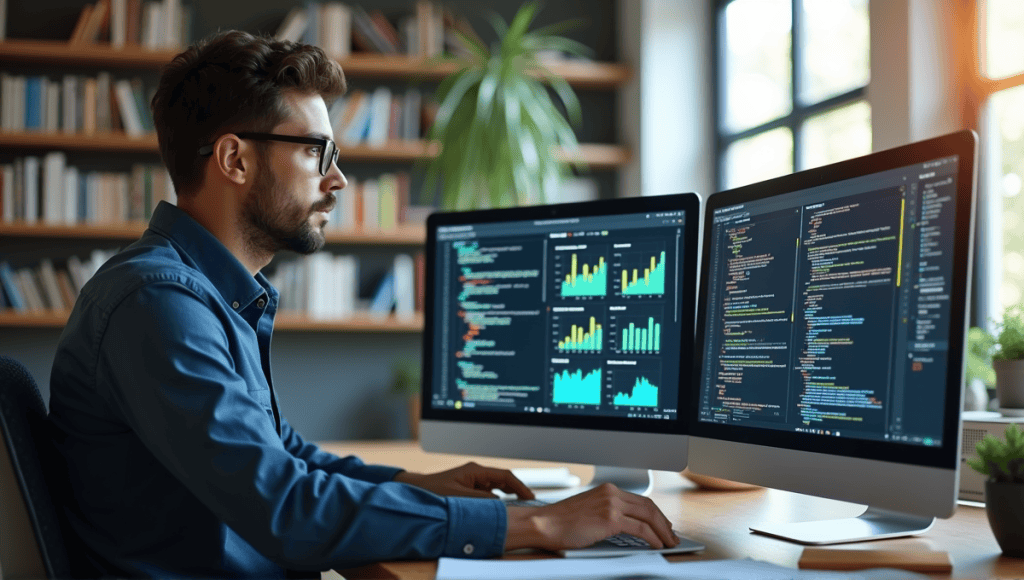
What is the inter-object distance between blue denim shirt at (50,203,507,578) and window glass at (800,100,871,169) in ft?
8.48

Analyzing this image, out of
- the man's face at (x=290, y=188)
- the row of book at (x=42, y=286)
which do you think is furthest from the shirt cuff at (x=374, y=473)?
the row of book at (x=42, y=286)

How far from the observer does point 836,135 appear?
11.0ft

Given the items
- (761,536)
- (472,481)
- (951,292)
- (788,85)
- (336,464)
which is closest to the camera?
(951,292)

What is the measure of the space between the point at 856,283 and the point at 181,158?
1.03 metres

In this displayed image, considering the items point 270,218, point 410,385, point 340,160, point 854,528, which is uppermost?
point 340,160

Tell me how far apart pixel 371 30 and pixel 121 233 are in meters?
1.43

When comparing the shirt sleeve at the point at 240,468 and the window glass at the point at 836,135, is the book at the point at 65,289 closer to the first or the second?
the shirt sleeve at the point at 240,468

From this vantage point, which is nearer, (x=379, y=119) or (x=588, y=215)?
(x=588, y=215)

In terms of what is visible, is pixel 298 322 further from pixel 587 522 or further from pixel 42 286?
pixel 587 522

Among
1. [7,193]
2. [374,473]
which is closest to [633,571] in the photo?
[374,473]

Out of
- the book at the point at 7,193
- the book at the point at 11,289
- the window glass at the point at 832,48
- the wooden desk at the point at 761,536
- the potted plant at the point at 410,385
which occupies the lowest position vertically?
the potted plant at the point at 410,385

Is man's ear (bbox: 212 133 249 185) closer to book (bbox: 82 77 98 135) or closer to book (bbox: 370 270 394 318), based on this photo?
book (bbox: 370 270 394 318)

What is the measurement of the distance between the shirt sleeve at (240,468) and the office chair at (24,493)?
10 centimetres

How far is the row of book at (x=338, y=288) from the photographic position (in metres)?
3.89
